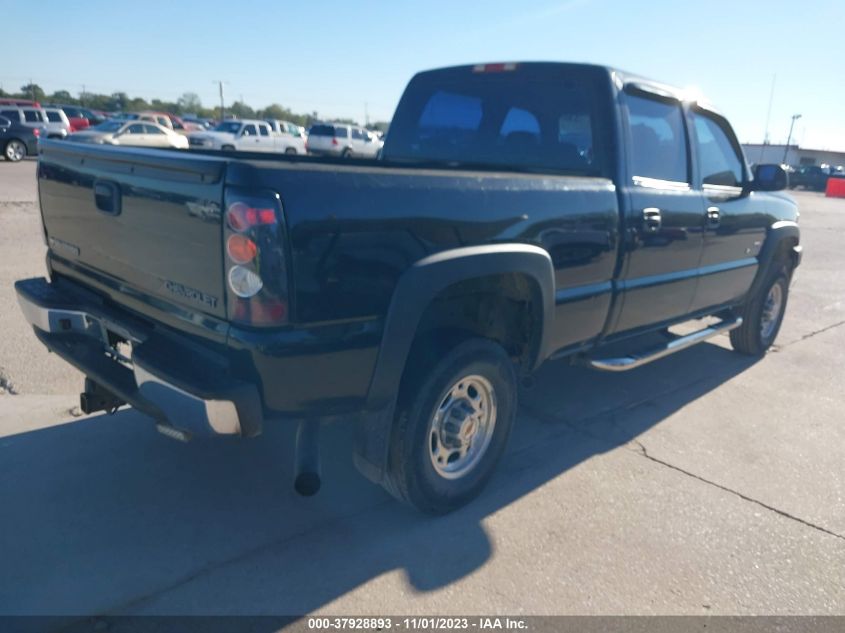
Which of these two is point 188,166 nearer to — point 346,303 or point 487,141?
point 346,303

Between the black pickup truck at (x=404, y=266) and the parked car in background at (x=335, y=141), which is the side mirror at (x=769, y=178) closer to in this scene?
the black pickup truck at (x=404, y=266)

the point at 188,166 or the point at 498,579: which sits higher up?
the point at 188,166

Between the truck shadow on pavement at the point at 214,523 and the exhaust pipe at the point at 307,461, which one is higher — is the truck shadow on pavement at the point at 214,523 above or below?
below

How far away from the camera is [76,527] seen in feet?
9.96

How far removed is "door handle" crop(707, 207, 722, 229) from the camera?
4.63m

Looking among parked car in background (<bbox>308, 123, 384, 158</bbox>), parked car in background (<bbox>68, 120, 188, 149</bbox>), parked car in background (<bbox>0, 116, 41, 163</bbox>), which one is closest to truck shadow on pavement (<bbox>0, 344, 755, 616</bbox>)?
parked car in background (<bbox>68, 120, 188, 149</bbox>)

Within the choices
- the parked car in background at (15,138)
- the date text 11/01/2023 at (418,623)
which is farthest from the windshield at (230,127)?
the date text 11/01/2023 at (418,623)

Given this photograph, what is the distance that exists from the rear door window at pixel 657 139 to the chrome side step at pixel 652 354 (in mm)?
1075

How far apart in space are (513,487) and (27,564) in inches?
87.5

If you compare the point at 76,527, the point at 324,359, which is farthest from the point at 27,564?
the point at 324,359

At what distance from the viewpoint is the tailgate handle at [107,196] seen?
2.87 m

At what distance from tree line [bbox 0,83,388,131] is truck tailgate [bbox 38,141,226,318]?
2563 inches

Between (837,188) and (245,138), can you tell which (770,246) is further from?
(837,188)

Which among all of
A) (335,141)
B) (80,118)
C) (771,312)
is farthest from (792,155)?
(771,312)
